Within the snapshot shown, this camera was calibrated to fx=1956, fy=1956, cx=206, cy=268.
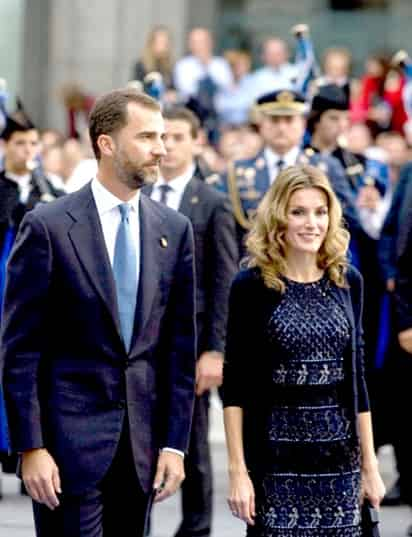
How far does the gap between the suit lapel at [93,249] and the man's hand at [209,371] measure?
7.84ft

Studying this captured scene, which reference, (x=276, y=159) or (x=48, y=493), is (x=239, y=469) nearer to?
(x=48, y=493)

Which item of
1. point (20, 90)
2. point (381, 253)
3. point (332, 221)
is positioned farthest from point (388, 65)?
point (332, 221)

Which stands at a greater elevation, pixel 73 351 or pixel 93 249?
pixel 93 249

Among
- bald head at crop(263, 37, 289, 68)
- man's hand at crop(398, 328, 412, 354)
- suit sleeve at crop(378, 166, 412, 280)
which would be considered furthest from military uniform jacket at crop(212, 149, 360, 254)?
bald head at crop(263, 37, 289, 68)

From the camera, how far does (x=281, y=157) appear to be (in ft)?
33.9

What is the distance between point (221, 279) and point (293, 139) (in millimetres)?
1604

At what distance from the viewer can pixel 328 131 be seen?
1093cm

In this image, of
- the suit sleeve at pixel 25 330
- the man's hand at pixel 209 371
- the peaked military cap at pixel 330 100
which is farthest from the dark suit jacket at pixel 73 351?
the peaked military cap at pixel 330 100

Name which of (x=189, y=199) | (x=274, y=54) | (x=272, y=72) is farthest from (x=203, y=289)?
(x=272, y=72)

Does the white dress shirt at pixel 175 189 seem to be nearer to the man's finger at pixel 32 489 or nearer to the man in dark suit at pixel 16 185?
the man in dark suit at pixel 16 185

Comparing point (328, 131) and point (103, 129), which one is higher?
point (103, 129)

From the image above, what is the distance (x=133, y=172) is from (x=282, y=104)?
418 centimetres

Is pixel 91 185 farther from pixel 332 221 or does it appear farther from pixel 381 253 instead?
pixel 381 253

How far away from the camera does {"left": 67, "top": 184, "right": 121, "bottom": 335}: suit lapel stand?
6254 millimetres
